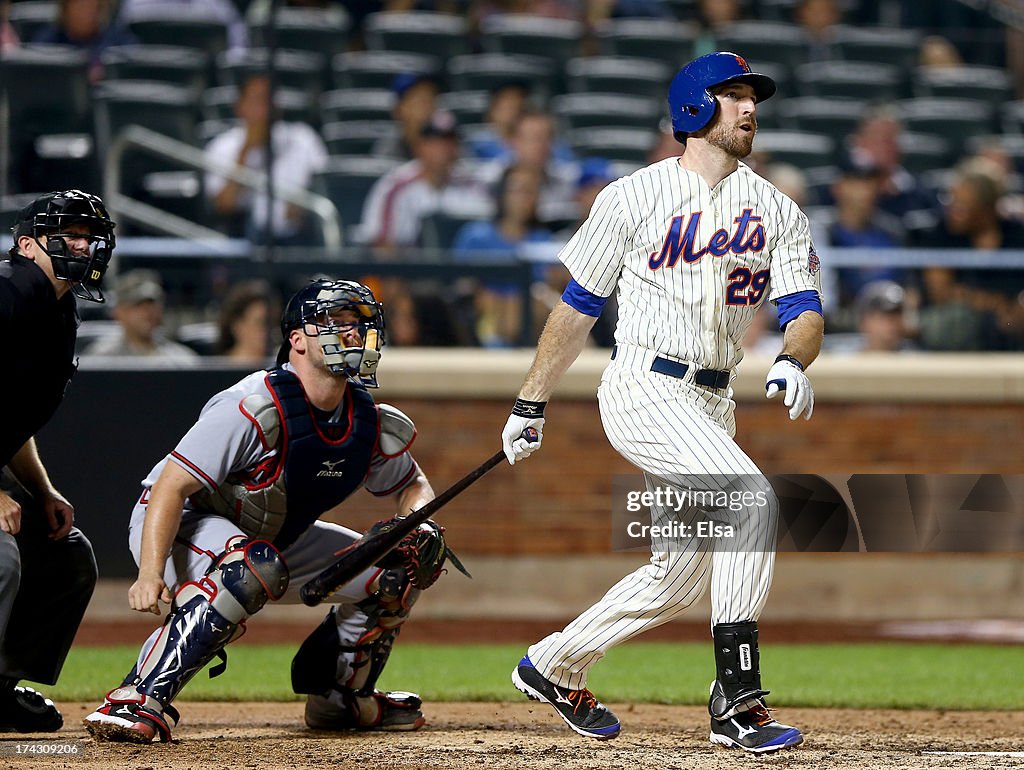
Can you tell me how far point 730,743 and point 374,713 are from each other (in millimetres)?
1151

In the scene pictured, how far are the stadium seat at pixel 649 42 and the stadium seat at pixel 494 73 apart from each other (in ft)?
1.97

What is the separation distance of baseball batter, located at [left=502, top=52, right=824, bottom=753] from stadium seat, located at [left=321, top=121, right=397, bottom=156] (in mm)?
6146

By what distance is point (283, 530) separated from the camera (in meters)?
4.46

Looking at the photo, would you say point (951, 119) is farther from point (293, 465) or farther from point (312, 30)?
point (293, 465)

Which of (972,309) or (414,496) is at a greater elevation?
(972,309)

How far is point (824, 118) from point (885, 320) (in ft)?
10.3

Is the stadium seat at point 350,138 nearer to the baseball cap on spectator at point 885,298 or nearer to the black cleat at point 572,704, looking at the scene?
the baseball cap on spectator at point 885,298

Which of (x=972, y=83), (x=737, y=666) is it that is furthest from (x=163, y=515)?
(x=972, y=83)

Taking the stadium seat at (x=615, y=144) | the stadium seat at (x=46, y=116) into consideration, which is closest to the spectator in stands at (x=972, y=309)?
the stadium seat at (x=615, y=144)

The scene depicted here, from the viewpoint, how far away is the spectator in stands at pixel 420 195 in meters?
8.89

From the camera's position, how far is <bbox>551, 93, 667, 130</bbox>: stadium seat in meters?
10.9

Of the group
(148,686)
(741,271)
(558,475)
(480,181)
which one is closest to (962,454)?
(558,475)

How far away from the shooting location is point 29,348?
4129 millimetres
